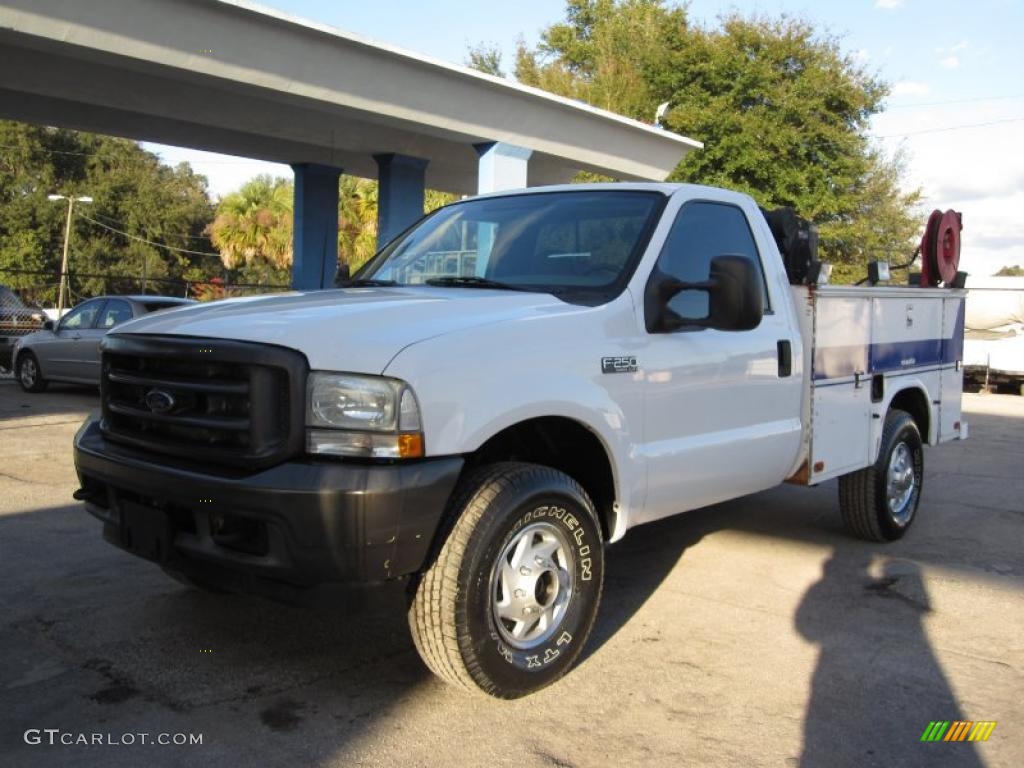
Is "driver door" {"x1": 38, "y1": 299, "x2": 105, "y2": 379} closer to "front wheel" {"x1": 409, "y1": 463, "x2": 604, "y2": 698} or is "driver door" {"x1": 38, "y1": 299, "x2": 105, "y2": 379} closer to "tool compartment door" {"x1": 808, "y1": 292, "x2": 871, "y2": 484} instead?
"tool compartment door" {"x1": 808, "y1": 292, "x2": 871, "y2": 484}

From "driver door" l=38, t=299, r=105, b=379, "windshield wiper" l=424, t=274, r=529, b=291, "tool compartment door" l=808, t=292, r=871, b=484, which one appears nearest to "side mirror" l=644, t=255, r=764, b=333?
"windshield wiper" l=424, t=274, r=529, b=291

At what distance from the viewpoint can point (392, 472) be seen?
302 cm

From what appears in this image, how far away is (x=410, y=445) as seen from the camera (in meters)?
3.08

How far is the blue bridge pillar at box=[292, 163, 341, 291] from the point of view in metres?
16.3

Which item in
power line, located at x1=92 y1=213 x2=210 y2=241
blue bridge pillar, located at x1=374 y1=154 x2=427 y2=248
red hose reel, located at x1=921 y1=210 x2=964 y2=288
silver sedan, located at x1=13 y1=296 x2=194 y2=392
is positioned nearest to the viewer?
red hose reel, located at x1=921 y1=210 x2=964 y2=288

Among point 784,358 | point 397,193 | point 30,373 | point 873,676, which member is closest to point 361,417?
point 873,676

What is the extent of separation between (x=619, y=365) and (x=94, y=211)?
172ft

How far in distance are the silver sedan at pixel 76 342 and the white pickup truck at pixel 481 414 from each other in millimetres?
8733

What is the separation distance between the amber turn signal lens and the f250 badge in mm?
964

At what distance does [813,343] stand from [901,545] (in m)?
1.86

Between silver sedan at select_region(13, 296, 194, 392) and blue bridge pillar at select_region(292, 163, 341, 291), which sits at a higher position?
blue bridge pillar at select_region(292, 163, 341, 291)

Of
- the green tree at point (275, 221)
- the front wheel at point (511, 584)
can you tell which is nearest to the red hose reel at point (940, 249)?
the front wheel at point (511, 584)

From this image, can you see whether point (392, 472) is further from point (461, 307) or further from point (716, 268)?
point (716, 268)

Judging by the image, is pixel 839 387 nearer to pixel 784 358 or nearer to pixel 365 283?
pixel 784 358
